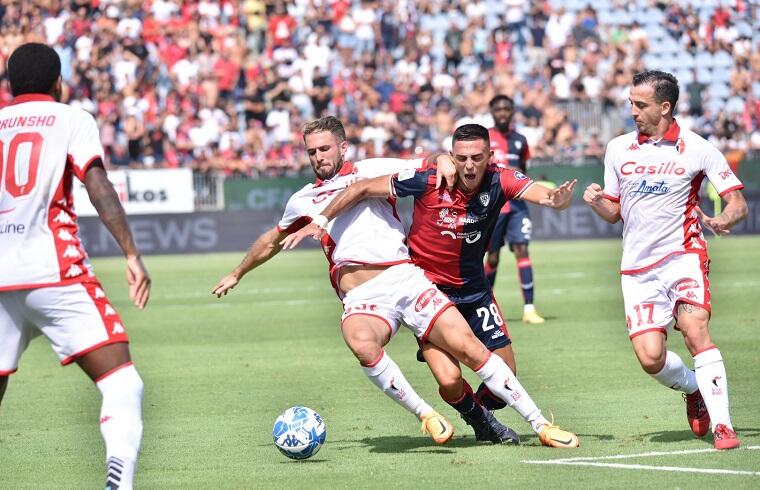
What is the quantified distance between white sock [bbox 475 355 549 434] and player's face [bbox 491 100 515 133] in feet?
28.5

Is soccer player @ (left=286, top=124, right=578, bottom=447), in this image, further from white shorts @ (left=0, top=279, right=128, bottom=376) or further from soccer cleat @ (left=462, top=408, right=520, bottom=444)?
white shorts @ (left=0, top=279, right=128, bottom=376)

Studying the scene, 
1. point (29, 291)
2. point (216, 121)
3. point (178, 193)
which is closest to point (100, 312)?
point (29, 291)

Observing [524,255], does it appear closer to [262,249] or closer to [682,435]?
[682,435]

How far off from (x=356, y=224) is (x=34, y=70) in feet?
10.3

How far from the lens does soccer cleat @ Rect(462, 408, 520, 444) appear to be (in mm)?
9031

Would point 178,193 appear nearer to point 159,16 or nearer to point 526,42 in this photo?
point 159,16

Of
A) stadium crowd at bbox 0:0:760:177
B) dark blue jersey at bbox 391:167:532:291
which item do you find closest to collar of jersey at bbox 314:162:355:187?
dark blue jersey at bbox 391:167:532:291

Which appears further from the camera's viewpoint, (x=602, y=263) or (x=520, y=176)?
(x=602, y=263)

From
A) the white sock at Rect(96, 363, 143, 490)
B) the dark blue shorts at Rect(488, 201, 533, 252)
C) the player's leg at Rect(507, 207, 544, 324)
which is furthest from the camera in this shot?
the dark blue shorts at Rect(488, 201, 533, 252)

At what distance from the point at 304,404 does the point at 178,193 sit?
19436 mm

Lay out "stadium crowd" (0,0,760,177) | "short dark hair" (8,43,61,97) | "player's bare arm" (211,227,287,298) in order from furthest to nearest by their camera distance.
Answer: "stadium crowd" (0,0,760,177) → "player's bare arm" (211,227,287,298) → "short dark hair" (8,43,61,97)

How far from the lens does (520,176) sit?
9.07 meters

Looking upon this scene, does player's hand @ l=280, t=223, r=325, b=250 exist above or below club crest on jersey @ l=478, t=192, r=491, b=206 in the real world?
below

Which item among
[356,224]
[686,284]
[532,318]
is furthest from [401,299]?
[532,318]
